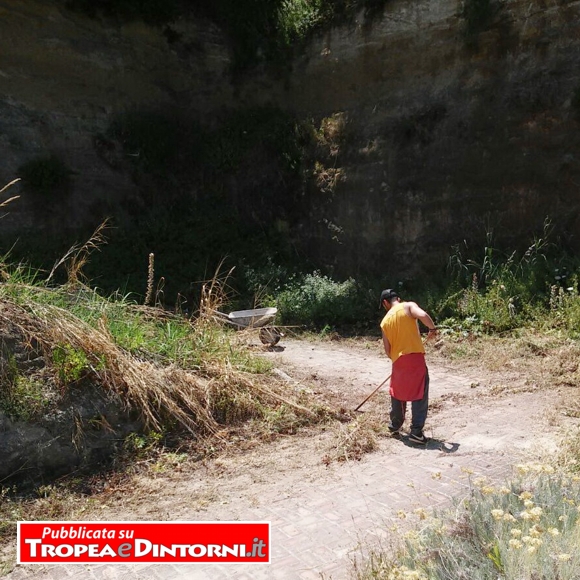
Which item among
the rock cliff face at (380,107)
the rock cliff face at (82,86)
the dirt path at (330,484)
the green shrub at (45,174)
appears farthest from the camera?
the rock cliff face at (82,86)

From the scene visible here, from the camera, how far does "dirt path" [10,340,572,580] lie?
140 inches

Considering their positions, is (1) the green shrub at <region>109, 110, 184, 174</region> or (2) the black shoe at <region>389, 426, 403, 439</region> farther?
(1) the green shrub at <region>109, 110, 184, 174</region>

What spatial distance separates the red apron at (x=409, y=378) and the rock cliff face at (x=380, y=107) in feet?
20.6

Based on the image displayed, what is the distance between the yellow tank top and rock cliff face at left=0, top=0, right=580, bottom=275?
621cm

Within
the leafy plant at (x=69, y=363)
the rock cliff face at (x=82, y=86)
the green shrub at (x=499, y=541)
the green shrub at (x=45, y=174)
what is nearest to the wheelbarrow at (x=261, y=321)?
the leafy plant at (x=69, y=363)

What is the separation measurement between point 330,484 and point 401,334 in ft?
5.31

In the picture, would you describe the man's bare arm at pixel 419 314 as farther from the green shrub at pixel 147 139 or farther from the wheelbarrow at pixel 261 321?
the green shrub at pixel 147 139

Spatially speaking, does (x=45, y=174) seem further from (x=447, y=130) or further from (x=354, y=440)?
(x=354, y=440)

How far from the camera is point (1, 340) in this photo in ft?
16.6

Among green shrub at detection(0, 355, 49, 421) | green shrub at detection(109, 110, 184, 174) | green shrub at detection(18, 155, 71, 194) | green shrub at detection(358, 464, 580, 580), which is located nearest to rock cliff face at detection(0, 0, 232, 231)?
green shrub at detection(18, 155, 71, 194)

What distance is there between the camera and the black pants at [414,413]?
5.48 metres

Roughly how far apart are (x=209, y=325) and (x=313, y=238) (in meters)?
7.83

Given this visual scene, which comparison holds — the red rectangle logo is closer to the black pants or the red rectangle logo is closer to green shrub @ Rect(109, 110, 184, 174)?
the black pants

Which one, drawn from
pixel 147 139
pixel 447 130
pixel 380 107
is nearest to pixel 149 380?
pixel 447 130
